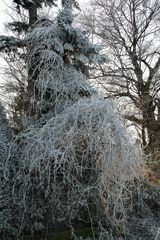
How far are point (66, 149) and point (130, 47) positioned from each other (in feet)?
29.5

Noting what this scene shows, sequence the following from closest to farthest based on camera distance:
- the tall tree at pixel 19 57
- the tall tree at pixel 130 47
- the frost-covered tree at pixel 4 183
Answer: the frost-covered tree at pixel 4 183 → the tall tree at pixel 19 57 → the tall tree at pixel 130 47

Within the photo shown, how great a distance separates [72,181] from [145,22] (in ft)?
31.5

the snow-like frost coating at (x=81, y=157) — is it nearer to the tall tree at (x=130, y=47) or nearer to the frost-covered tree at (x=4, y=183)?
the frost-covered tree at (x=4, y=183)

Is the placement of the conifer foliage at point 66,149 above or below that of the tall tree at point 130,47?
below

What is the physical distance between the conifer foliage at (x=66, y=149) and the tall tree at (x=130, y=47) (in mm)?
6532

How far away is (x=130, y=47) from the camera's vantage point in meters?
12.4

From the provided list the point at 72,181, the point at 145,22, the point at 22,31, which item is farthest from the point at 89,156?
the point at 145,22

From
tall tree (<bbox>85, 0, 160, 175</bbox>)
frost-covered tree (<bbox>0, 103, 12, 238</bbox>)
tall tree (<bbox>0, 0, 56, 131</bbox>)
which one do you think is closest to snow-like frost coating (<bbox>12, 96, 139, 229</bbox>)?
frost-covered tree (<bbox>0, 103, 12, 238</bbox>)

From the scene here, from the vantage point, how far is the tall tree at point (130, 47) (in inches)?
474

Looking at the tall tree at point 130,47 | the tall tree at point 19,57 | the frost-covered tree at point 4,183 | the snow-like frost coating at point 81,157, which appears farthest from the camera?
the tall tree at point 130,47

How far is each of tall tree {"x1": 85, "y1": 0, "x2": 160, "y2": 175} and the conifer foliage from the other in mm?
6532

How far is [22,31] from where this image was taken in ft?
28.1

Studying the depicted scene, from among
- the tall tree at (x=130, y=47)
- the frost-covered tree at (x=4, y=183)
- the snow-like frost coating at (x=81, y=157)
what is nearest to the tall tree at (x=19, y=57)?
the frost-covered tree at (x=4, y=183)

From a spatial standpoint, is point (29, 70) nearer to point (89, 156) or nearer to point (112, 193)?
point (89, 156)
